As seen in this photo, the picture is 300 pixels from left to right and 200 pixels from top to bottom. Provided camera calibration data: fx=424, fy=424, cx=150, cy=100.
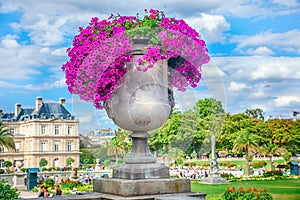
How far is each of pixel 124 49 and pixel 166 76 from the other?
2.47 feet

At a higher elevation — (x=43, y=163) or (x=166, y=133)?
(x=166, y=133)

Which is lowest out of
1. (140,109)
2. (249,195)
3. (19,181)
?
(19,181)

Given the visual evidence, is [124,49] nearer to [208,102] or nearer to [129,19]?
[129,19]

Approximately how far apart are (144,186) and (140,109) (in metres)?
0.99

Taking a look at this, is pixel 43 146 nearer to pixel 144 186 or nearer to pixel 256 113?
pixel 256 113

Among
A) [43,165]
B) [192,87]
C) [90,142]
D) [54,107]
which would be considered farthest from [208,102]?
[54,107]

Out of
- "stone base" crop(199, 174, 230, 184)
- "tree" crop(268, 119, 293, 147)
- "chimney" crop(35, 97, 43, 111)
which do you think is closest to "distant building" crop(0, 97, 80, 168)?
"chimney" crop(35, 97, 43, 111)

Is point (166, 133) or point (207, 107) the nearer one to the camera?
point (207, 107)

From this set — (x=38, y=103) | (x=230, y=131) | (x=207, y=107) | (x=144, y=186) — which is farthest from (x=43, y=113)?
(x=207, y=107)

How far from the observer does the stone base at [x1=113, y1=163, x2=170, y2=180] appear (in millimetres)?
5598

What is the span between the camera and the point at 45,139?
64.0 meters

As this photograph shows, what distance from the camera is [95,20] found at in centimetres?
588

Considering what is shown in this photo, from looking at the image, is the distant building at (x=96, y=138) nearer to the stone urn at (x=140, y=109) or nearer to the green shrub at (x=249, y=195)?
the stone urn at (x=140, y=109)

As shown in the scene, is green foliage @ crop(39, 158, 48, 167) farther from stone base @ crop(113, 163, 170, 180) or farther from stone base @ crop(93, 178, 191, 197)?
stone base @ crop(113, 163, 170, 180)
